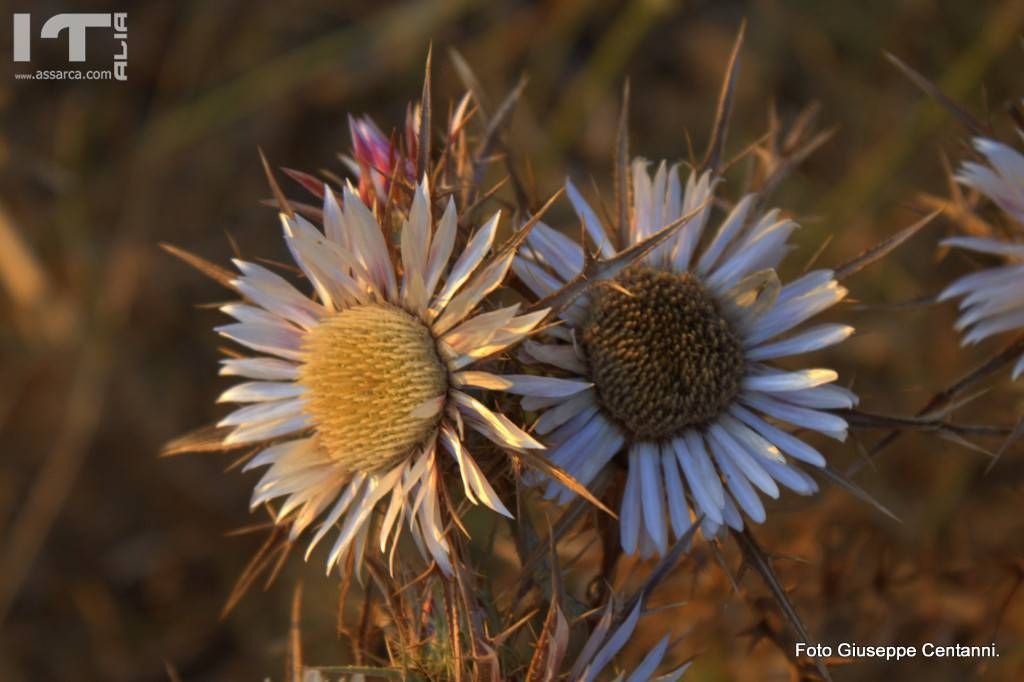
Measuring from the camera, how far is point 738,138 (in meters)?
4.06

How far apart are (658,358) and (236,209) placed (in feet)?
10.1

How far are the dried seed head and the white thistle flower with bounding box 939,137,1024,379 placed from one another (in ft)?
1.53

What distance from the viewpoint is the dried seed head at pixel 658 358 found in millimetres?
1726

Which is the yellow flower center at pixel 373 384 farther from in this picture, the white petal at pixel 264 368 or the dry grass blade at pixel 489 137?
the dry grass blade at pixel 489 137

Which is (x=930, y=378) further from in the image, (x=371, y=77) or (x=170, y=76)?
(x=170, y=76)

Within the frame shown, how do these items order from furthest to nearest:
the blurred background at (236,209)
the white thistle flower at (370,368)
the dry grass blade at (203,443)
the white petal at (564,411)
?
the blurred background at (236,209)
the dry grass blade at (203,443)
the white petal at (564,411)
the white thistle flower at (370,368)

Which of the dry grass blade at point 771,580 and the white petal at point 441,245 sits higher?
the white petal at point 441,245

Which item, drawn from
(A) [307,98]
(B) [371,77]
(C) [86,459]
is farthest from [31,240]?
(B) [371,77]

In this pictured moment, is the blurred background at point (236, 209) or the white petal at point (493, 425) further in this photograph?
the blurred background at point (236, 209)

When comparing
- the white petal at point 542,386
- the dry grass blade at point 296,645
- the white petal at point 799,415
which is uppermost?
the white petal at point 542,386

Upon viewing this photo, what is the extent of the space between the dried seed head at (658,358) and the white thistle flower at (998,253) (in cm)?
46

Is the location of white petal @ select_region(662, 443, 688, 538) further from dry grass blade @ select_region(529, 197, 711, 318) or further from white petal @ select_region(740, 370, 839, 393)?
dry grass blade @ select_region(529, 197, 711, 318)

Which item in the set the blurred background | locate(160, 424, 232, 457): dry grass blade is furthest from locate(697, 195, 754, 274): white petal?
the blurred background

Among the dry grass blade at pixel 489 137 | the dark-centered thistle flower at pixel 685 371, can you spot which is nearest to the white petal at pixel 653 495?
the dark-centered thistle flower at pixel 685 371
